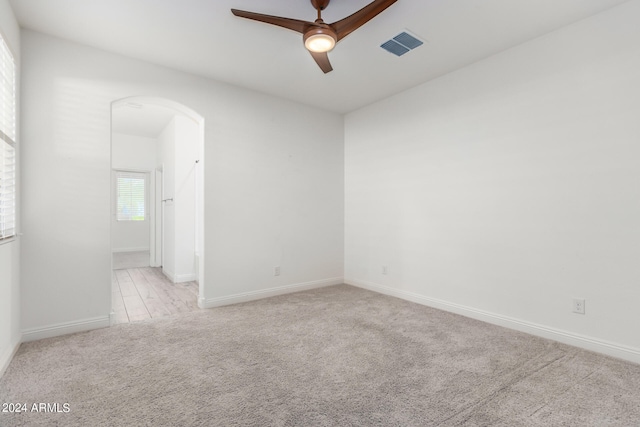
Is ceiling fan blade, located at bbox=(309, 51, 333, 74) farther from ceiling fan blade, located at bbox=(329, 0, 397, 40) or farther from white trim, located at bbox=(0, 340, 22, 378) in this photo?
white trim, located at bbox=(0, 340, 22, 378)

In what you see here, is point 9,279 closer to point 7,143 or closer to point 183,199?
point 7,143

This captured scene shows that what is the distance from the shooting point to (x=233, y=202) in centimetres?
372

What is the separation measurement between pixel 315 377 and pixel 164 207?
477cm

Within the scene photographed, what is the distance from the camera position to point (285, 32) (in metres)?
2.61

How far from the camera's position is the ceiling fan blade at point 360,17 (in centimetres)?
188

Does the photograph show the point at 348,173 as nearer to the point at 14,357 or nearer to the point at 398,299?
the point at 398,299

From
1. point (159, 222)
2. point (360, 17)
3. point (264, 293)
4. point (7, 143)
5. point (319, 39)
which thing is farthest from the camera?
point (159, 222)

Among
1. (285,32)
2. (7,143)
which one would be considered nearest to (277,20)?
(285,32)

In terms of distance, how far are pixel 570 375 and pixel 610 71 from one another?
2.23m

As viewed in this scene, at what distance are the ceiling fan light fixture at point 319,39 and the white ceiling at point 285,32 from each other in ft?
1.09

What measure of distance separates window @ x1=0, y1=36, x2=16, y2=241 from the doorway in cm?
77

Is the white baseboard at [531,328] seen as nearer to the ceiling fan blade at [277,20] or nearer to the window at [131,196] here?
the ceiling fan blade at [277,20]

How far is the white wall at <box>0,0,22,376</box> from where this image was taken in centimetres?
213

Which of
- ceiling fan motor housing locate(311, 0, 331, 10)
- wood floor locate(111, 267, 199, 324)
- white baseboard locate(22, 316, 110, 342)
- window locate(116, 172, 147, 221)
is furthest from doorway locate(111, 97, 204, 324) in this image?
ceiling fan motor housing locate(311, 0, 331, 10)
